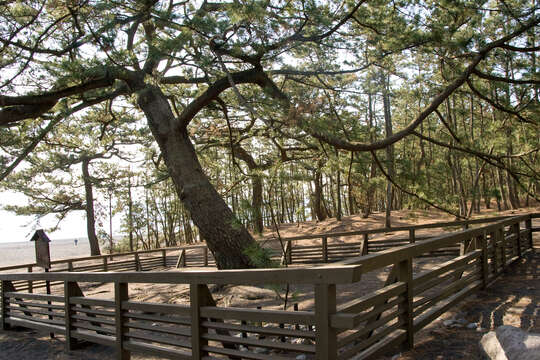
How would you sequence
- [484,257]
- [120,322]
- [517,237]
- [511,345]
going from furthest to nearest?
[517,237]
[484,257]
[120,322]
[511,345]

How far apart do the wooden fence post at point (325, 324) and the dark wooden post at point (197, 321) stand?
→ 1.06m

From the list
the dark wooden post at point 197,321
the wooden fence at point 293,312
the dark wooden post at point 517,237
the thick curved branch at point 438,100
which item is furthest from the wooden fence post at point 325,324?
the dark wooden post at point 517,237

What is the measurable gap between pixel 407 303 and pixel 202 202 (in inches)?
191

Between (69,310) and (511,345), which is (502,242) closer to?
(511,345)

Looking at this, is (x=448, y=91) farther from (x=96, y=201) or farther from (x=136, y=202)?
(x=136, y=202)

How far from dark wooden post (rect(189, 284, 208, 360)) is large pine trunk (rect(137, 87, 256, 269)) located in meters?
4.08

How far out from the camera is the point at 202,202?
7.52m

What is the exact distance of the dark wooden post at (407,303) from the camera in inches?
131

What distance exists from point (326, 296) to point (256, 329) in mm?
616

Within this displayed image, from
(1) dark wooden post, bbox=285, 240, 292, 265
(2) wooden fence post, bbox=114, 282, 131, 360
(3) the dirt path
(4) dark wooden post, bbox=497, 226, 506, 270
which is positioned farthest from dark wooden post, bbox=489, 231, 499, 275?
(1) dark wooden post, bbox=285, 240, 292, 265

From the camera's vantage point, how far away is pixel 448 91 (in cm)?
659

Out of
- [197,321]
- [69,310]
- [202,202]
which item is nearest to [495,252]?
[197,321]

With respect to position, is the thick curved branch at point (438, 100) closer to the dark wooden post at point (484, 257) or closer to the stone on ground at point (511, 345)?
the dark wooden post at point (484, 257)

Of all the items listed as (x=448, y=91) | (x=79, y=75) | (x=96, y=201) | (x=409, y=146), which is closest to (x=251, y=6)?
(x=79, y=75)
